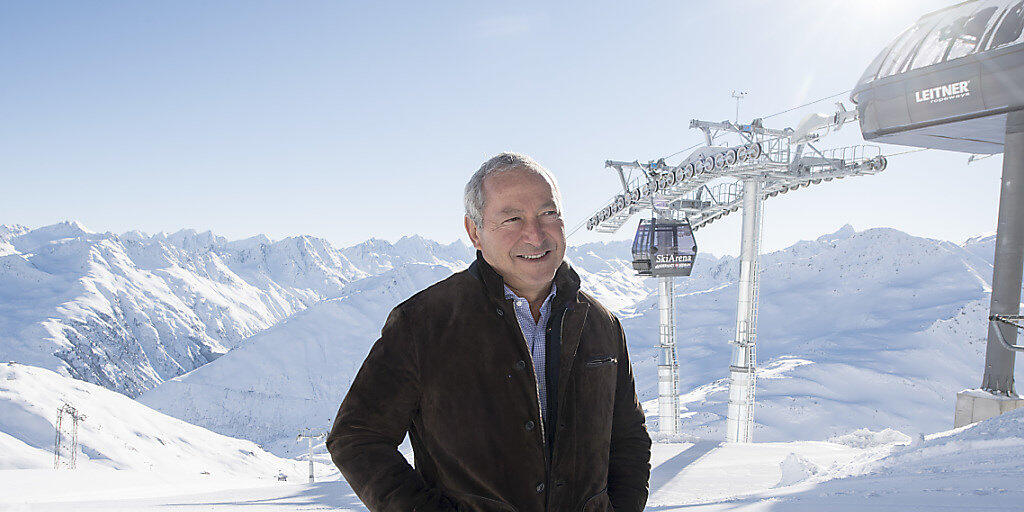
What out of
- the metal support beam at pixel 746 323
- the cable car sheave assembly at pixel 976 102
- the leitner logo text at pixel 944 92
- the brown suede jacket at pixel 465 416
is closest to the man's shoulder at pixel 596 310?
the brown suede jacket at pixel 465 416

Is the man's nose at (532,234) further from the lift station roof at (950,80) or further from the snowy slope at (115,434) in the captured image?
the snowy slope at (115,434)

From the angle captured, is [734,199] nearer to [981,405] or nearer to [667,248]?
[667,248]

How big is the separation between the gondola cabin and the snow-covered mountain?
1267 inches

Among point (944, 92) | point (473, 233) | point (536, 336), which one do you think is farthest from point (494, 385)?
point (944, 92)

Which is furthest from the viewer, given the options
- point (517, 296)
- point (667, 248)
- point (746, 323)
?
point (667, 248)

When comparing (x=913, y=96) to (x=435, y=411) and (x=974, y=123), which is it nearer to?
(x=974, y=123)

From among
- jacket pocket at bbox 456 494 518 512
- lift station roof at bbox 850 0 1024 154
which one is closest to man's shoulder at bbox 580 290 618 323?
jacket pocket at bbox 456 494 518 512

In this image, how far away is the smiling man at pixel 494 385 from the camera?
1858 millimetres

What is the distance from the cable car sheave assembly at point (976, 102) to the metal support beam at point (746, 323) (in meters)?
5.38

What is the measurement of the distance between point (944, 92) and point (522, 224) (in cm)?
1197

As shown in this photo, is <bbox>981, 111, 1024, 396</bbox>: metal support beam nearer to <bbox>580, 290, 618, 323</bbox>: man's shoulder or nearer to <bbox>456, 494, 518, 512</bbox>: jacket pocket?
<bbox>580, 290, 618, 323</bbox>: man's shoulder

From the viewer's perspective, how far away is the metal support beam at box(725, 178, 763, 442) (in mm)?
17469

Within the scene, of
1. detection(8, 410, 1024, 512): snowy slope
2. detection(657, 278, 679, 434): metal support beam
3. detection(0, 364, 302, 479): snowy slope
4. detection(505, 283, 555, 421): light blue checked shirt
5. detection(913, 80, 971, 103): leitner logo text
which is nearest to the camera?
detection(505, 283, 555, 421): light blue checked shirt

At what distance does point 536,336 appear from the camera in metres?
2.09
